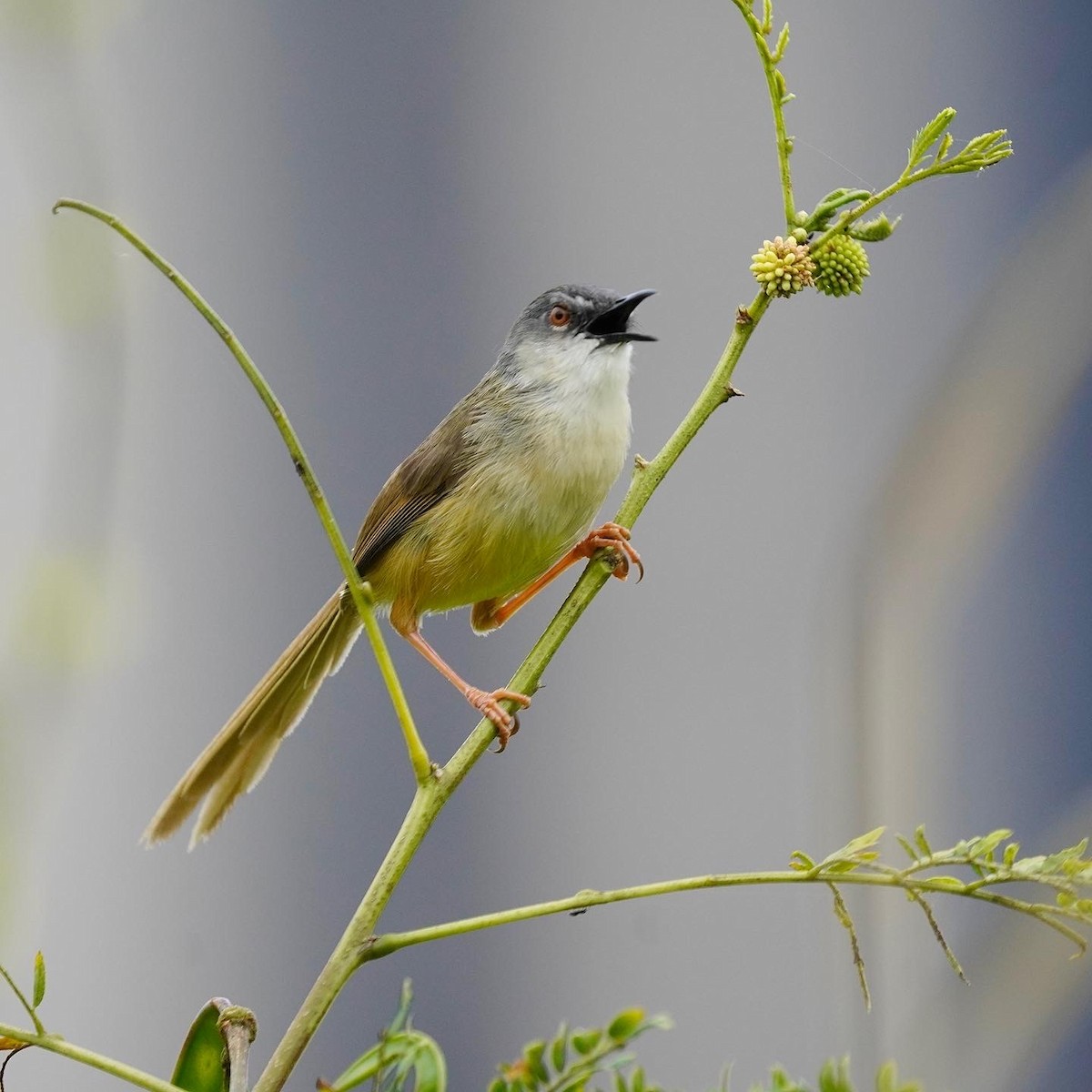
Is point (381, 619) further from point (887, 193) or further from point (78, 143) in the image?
point (887, 193)

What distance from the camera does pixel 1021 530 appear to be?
5137mm

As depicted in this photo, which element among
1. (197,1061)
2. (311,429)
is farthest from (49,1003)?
(197,1061)

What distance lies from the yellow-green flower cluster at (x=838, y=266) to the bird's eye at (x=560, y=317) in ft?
5.34

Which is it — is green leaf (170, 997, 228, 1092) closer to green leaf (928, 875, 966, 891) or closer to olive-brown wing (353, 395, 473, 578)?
green leaf (928, 875, 966, 891)

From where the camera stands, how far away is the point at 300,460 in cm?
100

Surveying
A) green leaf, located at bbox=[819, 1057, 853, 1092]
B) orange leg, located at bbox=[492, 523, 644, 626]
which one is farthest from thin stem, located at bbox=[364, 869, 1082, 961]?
orange leg, located at bbox=[492, 523, 644, 626]

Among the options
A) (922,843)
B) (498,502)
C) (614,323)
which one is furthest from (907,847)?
(614,323)

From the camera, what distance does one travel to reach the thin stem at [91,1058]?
2.72 ft

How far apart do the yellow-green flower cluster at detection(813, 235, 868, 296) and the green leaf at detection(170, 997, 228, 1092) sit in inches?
26.9

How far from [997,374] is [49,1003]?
4.10m

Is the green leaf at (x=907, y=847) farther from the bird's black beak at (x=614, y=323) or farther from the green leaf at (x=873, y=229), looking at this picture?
the bird's black beak at (x=614, y=323)

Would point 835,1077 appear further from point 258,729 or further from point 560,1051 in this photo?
point 258,729

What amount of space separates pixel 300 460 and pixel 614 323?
165cm

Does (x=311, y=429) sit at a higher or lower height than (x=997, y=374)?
lower
